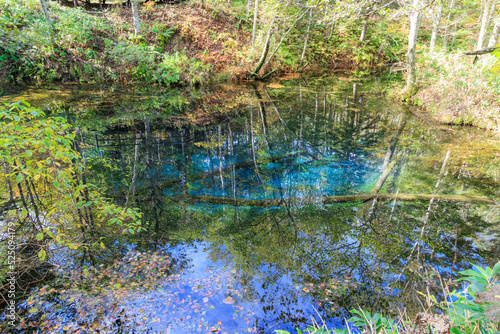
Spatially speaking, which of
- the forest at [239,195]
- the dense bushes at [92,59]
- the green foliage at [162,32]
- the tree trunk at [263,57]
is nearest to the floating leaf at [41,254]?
the forest at [239,195]

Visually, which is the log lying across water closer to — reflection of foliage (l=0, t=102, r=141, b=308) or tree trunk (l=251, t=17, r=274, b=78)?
reflection of foliage (l=0, t=102, r=141, b=308)

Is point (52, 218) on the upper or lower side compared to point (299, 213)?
upper

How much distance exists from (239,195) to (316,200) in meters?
1.62

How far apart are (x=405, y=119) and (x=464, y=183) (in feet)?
16.4

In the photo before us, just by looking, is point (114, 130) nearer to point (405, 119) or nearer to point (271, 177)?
point (271, 177)

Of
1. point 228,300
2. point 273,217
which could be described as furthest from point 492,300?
point 273,217

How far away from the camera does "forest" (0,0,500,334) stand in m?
2.97

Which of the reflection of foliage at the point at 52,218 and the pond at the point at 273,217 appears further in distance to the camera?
the reflection of foliage at the point at 52,218

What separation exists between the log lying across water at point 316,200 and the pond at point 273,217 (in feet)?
0.10

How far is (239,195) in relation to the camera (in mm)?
5527

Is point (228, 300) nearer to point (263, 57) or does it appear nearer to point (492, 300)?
point (492, 300)

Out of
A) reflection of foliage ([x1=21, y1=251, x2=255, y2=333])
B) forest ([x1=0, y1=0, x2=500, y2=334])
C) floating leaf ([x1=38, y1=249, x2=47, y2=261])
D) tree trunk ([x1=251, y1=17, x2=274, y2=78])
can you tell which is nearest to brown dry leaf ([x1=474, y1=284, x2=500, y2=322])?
forest ([x1=0, y1=0, x2=500, y2=334])

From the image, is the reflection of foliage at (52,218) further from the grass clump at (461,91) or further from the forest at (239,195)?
the grass clump at (461,91)

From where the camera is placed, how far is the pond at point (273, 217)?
312 cm
